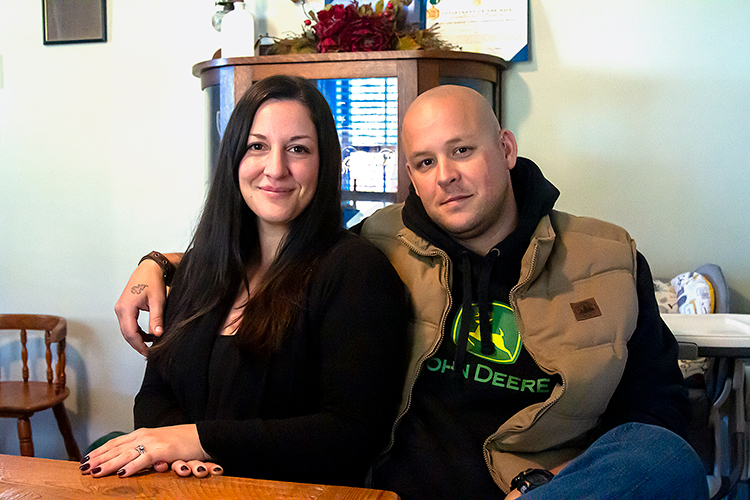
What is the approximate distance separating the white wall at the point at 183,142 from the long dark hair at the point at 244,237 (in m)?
1.40

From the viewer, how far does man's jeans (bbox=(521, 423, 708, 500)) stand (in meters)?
0.73

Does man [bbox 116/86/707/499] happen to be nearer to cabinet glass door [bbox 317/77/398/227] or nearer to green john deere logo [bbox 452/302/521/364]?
green john deere logo [bbox 452/302/521/364]

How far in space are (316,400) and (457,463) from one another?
0.29m

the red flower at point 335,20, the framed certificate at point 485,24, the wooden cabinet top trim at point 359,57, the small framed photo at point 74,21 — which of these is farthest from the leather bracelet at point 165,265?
the small framed photo at point 74,21

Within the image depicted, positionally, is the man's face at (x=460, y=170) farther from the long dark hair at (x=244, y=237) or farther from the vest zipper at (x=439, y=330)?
the long dark hair at (x=244, y=237)

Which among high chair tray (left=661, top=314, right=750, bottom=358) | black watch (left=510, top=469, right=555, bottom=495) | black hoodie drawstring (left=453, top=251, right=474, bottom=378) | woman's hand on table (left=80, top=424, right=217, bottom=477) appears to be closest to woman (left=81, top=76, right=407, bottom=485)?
woman's hand on table (left=80, top=424, right=217, bottom=477)

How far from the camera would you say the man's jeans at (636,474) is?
0.73m

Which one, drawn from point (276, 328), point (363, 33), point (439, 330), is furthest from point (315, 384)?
point (363, 33)

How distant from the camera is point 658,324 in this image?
4.33 ft

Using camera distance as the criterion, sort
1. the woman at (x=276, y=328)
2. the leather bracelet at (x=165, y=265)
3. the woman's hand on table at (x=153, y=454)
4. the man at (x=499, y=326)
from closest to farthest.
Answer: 1. the woman's hand on table at (x=153, y=454)
2. the woman at (x=276, y=328)
3. the man at (x=499, y=326)
4. the leather bracelet at (x=165, y=265)

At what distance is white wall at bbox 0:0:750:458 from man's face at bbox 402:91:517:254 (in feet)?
4.16

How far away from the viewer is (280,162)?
1.34 metres

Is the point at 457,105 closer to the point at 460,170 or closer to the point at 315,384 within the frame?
the point at 460,170

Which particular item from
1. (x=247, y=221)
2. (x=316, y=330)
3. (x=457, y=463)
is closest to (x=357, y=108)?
(x=247, y=221)
